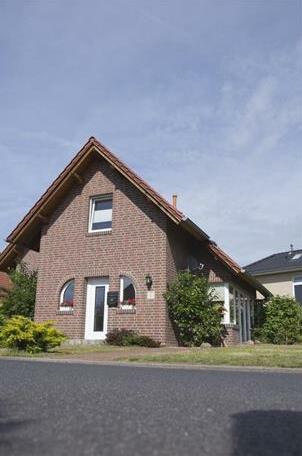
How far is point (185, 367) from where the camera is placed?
9.50m

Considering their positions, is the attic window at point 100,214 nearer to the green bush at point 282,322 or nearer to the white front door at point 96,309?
the white front door at point 96,309

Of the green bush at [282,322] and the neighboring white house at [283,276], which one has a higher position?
the neighboring white house at [283,276]

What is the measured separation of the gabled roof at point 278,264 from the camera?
30034mm

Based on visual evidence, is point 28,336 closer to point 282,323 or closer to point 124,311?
point 124,311

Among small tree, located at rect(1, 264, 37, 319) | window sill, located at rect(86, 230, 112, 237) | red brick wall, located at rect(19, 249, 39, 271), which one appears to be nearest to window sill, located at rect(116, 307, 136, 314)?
window sill, located at rect(86, 230, 112, 237)

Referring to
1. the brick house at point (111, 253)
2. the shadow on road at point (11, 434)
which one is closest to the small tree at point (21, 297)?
the brick house at point (111, 253)

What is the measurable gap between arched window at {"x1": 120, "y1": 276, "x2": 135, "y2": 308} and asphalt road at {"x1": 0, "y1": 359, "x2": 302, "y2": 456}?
10681mm

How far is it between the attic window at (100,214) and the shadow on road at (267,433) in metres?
14.6

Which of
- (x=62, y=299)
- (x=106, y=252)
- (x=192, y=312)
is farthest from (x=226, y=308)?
(x=62, y=299)

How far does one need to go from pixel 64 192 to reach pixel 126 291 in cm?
470

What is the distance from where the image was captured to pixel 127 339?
15.8 metres

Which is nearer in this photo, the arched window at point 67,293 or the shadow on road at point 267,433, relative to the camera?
the shadow on road at point 267,433

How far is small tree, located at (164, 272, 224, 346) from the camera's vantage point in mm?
16625

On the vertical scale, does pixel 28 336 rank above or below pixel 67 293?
below
